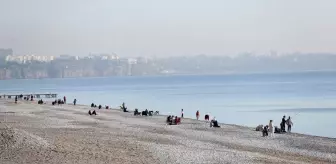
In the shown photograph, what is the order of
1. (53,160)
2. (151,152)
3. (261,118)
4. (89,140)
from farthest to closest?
1. (261,118)
2. (89,140)
3. (151,152)
4. (53,160)

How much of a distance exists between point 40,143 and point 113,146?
11.7 ft

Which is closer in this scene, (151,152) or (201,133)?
(151,152)

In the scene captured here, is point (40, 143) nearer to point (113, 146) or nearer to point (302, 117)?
point (113, 146)

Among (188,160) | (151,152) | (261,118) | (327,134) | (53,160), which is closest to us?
(53,160)

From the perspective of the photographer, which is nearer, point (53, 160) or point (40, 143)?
point (53, 160)

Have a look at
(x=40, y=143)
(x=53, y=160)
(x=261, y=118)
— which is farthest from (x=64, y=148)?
(x=261, y=118)

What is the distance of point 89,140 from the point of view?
2623 cm

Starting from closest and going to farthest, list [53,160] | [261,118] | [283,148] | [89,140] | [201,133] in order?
[53,160]
[89,140]
[283,148]
[201,133]
[261,118]

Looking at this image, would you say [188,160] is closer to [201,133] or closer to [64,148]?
[64,148]

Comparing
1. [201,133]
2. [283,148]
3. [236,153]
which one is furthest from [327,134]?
[236,153]

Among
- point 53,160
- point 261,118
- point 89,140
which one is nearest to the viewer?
point 53,160

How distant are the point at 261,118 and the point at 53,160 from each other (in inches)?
1867

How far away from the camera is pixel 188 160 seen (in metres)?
21.5

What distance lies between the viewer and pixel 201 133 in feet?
116
